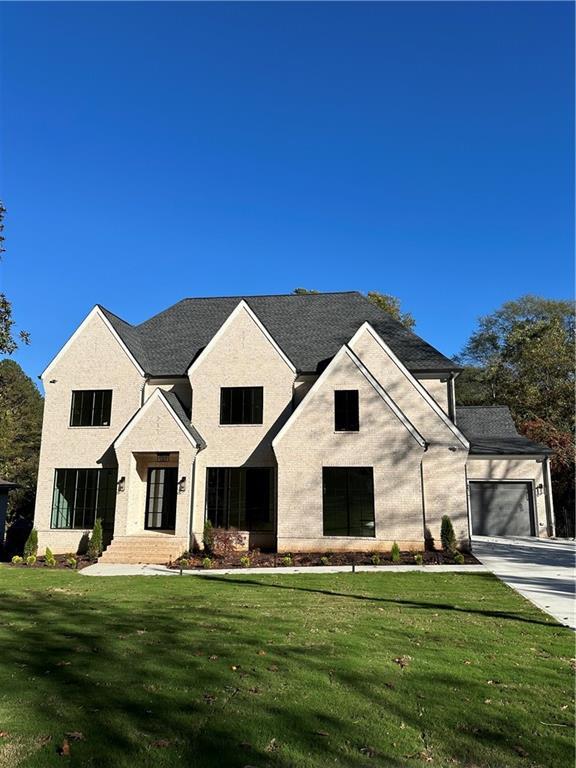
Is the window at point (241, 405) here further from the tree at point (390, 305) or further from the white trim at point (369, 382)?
the tree at point (390, 305)

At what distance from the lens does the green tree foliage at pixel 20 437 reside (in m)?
43.0

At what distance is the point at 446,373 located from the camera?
22281mm

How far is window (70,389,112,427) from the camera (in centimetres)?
2220

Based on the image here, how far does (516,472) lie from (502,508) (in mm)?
1936

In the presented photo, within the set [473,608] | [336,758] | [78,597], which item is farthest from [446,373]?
[336,758]

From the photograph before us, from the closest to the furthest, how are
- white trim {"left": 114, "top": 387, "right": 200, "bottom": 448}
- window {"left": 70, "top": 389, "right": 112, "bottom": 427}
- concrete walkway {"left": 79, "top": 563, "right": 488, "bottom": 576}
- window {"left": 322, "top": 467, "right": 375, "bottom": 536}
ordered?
concrete walkway {"left": 79, "top": 563, "right": 488, "bottom": 576} < window {"left": 322, "top": 467, "right": 375, "bottom": 536} < white trim {"left": 114, "top": 387, "right": 200, "bottom": 448} < window {"left": 70, "top": 389, "right": 112, "bottom": 427}

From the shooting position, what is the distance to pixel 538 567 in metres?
16.3

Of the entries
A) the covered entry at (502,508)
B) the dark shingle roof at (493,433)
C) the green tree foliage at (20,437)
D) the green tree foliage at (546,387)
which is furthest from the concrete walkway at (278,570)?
the green tree foliage at (20,437)

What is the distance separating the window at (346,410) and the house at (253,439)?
0.13 ft

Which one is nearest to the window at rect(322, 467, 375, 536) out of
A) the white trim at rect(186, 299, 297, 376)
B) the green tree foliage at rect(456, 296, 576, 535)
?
the white trim at rect(186, 299, 297, 376)

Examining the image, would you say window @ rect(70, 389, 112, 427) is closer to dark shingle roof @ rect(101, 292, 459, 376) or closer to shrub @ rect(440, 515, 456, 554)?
dark shingle roof @ rect(101, 292, 459, 376)

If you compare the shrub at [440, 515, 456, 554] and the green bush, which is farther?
the green bush

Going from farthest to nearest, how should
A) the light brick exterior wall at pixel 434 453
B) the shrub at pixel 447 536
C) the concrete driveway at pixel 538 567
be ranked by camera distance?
1. the light brick exterior wall at pixel 434 453
2. the shrub at pixel 447 536
3. the concrete driveway at pixel 538 567

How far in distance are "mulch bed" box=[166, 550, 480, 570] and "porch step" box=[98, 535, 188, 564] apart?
1.52 ft
